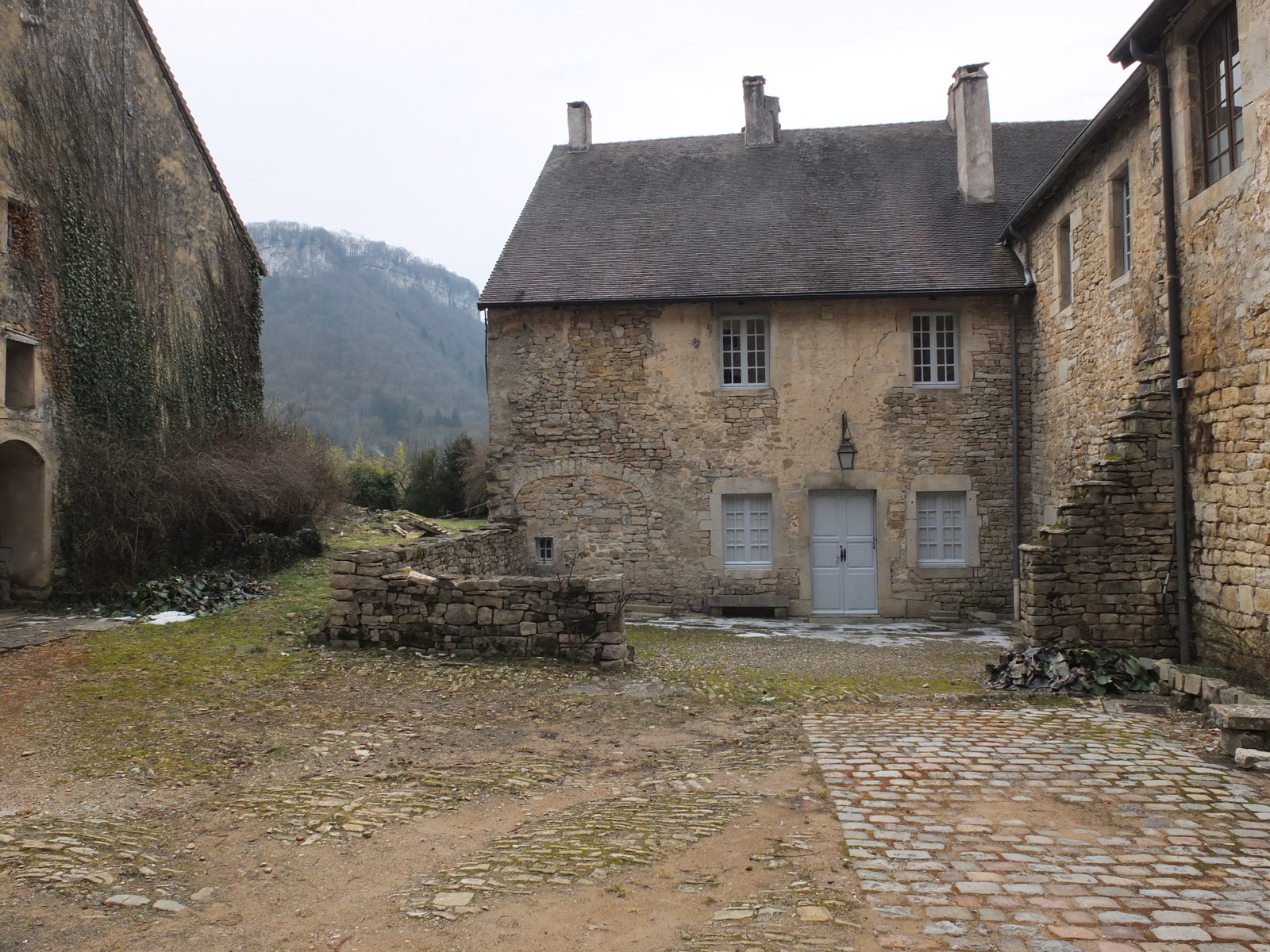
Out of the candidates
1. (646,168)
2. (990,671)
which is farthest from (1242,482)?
(646,168)

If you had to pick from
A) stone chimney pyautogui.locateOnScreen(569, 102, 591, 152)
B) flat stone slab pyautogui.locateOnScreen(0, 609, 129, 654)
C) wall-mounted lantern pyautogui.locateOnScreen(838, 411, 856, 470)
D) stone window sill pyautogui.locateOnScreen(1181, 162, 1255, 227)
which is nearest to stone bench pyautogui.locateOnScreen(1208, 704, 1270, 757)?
stone window sill pyautogui.locateOnScreen(1181, 162, 1255, 227)

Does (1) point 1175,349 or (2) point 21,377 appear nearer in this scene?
(1) point 1175,349

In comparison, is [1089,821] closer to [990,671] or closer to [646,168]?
[990,671]

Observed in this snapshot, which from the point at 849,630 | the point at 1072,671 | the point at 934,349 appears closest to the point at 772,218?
the point at 934,349

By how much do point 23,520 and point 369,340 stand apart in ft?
199

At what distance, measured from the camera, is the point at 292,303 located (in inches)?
2854

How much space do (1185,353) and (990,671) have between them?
3423 millimetres

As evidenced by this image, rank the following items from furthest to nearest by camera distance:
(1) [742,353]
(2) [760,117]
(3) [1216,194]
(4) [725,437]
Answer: (2) [760,117] → (1) [742,353] → (4) [725,437] → (3) [1216,194]

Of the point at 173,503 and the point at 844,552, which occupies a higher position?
the point at 173,503

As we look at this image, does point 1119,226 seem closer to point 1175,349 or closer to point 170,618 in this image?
point 1175,349

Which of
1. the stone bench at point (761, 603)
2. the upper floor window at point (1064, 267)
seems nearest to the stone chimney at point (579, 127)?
the upper floor window at point (1064, 267)

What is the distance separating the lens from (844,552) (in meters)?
13.7

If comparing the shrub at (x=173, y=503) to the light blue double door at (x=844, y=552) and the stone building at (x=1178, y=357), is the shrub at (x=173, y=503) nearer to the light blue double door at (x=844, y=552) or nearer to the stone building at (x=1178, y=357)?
the light blue double door at (x=844, y=552)

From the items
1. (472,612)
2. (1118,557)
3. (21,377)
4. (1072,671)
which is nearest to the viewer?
(1072,671)
